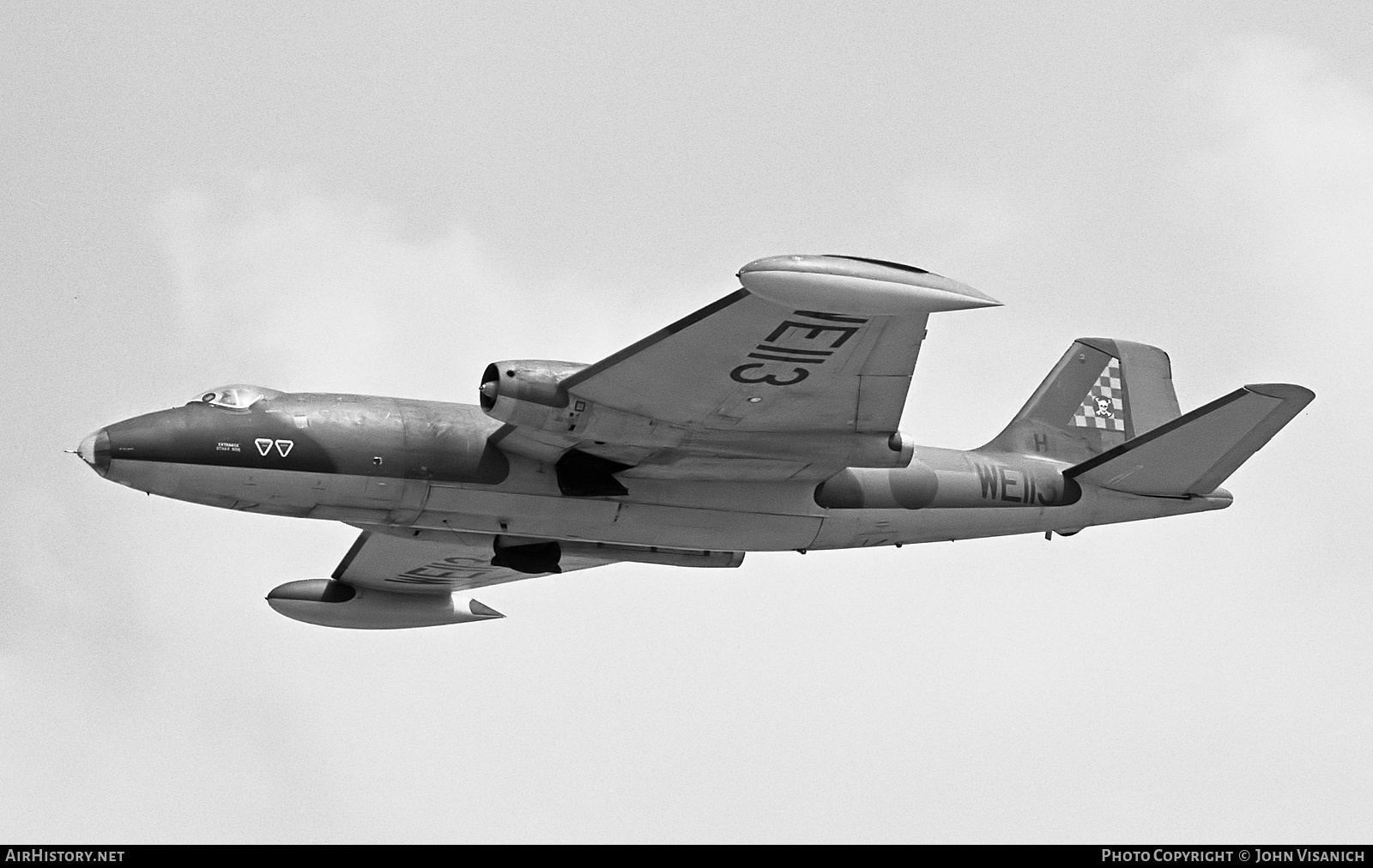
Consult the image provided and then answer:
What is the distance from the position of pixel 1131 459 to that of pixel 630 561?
25.0ft

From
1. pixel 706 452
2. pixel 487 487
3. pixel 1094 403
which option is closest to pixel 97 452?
pixel 487 487

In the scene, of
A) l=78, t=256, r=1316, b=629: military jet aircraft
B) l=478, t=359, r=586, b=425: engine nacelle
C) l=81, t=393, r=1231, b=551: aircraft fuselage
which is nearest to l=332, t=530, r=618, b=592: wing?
l=78, t=256, r=1316, b=629: military jet aircraft

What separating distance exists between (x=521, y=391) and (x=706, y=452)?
3043 millimetres

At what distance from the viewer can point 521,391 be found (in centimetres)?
2294

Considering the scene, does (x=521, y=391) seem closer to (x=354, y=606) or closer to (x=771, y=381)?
(x=771, y=381)

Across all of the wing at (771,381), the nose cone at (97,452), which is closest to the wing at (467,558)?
the wing at (771,381)

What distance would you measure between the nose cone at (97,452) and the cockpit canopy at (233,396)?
4.15 ft

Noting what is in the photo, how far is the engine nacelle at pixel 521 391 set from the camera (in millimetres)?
22891

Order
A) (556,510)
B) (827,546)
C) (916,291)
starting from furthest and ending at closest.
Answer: (827,546), (556,510), (916,291)

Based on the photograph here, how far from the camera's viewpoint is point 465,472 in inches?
965

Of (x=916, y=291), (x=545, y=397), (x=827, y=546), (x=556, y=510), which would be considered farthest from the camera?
(x=827, y=546)

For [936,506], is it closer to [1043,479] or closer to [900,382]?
[1043,479]
